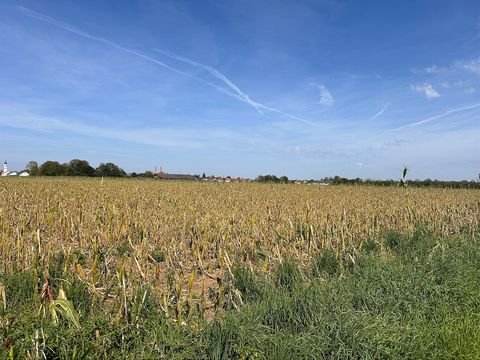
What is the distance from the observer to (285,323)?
3.82 metres

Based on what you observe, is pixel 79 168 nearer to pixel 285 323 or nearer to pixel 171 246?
pixel 171 246

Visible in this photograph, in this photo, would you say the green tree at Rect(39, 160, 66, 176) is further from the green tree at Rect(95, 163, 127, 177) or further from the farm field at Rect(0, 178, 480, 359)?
the farm field at Rect(0, 178, 480, 359)

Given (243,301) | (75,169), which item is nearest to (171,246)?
(243,301)

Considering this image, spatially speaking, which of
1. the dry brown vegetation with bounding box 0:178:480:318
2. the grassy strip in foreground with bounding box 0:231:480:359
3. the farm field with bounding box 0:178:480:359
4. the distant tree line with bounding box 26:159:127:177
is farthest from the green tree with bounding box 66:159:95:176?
the grassy strip in foreground with bounding box 0:231:480:359

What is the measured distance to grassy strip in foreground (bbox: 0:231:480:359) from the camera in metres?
3.19

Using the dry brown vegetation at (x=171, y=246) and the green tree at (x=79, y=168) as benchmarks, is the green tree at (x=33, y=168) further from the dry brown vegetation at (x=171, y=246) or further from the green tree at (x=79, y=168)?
the dry brown vegetation at (x=171, y=246)

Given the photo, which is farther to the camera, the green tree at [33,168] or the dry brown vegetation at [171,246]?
the green tree at [33,168]

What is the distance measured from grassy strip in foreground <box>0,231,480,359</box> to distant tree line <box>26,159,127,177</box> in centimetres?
6805

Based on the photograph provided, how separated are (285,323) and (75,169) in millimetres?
73374

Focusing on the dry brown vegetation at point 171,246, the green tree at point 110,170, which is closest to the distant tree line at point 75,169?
the green tree at point 110,170

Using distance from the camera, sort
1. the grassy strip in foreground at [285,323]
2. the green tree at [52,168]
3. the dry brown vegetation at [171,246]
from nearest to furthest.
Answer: the grassy strip in foreground at [285,323] < the dry brown vegetation at [171,246] < the green tree at [52,168]

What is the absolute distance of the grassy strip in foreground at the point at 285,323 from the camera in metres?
3.19

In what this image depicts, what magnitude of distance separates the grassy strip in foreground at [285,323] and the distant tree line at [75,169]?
223ft

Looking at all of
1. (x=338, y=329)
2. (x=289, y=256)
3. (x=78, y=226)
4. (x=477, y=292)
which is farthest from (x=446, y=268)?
(x=78, y=226)
